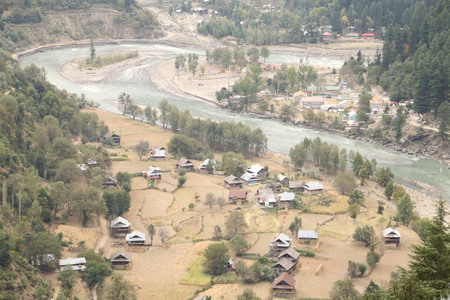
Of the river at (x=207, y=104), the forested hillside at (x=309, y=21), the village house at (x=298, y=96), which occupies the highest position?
the forested hillside at (x=309, y=21)

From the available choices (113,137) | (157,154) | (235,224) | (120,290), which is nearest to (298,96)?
(113,137)

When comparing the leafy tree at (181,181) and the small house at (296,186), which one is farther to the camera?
the leafy tree at (181,181)

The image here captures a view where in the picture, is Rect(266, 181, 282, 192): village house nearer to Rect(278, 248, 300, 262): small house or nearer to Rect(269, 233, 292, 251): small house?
Rect(269, 233, 292, 251): small house

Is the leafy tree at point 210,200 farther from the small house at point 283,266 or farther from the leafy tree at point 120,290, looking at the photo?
the leafy tree at point 120,290

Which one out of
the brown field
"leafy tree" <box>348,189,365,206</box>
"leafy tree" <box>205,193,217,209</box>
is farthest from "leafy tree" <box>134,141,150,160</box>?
"leafy tree" <box>348,189,365,206</box>

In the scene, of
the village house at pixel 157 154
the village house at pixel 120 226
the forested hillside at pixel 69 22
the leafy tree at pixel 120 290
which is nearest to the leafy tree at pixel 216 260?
the leafy tree at pixel 120 290
